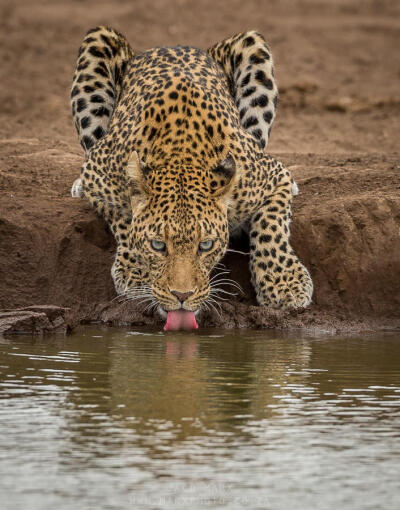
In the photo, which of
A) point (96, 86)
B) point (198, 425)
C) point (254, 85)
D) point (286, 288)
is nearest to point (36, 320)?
point (286, 288)

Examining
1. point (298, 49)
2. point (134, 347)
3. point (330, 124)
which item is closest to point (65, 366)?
point (134, 347)

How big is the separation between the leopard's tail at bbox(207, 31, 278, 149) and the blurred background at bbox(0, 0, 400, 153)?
4.05 m

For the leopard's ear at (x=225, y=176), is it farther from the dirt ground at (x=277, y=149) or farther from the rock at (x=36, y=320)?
the rock at (x=36, y=320)

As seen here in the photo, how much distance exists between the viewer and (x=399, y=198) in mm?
10773

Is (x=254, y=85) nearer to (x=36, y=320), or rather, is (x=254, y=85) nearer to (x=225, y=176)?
(x=225, y=176)

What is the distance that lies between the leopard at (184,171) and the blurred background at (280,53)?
3.92 m

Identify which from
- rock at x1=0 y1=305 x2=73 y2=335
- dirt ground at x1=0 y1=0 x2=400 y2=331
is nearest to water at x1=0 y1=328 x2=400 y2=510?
rock at x1=0 y1=305 x2=73 y2=335

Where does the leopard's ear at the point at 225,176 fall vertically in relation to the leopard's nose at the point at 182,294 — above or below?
above

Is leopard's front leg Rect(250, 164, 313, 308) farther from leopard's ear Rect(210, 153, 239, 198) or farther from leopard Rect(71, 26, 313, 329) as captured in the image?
leopard's ear Rect(210, 153, 239, 198)

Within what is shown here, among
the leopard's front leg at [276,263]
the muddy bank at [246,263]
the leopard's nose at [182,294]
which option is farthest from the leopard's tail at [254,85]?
the leopard's nose at [182,294]

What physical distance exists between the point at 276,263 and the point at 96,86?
2.72 m

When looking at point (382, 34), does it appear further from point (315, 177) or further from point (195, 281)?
point (195, 281)

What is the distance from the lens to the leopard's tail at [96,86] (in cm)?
1177

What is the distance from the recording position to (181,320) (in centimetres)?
935
